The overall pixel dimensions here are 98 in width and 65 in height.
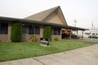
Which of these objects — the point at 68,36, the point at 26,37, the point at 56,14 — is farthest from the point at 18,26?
the point at 68,36

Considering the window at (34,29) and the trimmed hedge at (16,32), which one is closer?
the trimmed hedge at (16,32)

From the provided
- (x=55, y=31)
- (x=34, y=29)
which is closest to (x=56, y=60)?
(x=34, y=29)

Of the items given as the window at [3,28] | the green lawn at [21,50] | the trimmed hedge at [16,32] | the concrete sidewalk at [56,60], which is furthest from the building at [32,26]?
the concrete sidewalk at [56,60]

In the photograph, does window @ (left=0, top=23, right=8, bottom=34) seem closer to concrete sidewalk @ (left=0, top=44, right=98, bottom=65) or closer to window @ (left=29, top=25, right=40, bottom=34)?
window @ (left=29, top=25, right=40, bottom=34)

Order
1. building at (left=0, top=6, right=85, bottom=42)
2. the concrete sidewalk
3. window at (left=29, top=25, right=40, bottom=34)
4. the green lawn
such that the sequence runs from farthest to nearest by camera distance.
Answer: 1. window at (left=29, top=25, right=40, bottom=34)
2. building at (left=0, top=6, right=85, bottom=42)
3. the green lawn
4. the concrete sidewalk

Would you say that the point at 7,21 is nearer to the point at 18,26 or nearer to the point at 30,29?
the point at 18,26

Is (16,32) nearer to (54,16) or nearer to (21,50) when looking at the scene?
(21,50)

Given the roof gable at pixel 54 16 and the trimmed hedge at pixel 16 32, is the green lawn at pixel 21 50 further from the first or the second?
the roof gable at pixel 54 16

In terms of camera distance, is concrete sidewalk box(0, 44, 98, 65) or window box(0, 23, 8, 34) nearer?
concrete sidewalk box(0, 44, 98, 65)

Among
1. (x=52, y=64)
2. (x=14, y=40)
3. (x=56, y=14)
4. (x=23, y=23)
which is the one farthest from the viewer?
(x=56, y=14)

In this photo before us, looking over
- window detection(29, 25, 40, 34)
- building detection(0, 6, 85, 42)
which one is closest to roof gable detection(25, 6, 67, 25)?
building detection(0, 6, 85, 42)

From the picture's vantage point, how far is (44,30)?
1966 centimetres

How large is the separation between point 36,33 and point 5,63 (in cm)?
1272

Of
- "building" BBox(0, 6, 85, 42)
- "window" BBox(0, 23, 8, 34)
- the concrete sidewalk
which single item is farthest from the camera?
"building" BBox(0, 6, 85, 42)
